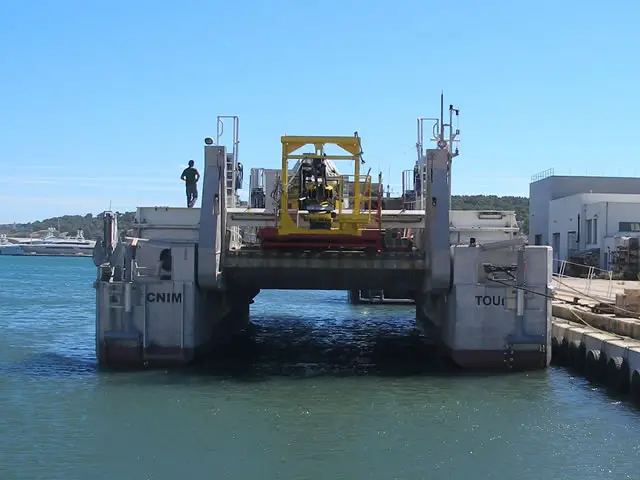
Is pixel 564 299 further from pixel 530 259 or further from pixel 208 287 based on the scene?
pixel 208 287

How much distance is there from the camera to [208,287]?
66.8 feet

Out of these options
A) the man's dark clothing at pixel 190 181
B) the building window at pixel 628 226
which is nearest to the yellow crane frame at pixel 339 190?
the man's dark clothing at pixel 190 181

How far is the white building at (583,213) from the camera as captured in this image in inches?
2285

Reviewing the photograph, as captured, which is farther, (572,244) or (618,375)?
(572,244)

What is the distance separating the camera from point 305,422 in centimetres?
1584

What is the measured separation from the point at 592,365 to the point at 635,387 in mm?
2844

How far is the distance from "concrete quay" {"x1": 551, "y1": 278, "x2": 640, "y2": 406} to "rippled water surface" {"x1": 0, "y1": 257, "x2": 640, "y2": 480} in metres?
0.46

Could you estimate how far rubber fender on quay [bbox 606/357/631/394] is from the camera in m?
18.2

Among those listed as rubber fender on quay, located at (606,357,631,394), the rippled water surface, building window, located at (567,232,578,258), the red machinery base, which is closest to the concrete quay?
rubber fender on quay, located at (606,357,631,394)

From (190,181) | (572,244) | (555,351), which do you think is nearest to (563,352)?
(555,351)

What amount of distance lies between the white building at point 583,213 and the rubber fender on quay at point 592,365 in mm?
36135

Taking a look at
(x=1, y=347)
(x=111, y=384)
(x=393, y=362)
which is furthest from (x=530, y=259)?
(x=1, y=347)

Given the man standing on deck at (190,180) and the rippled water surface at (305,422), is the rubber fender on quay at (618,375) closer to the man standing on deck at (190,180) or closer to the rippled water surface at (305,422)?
the rippled water surface at (305,422)

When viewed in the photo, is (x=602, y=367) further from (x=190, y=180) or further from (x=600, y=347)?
(x=190, y=180)
